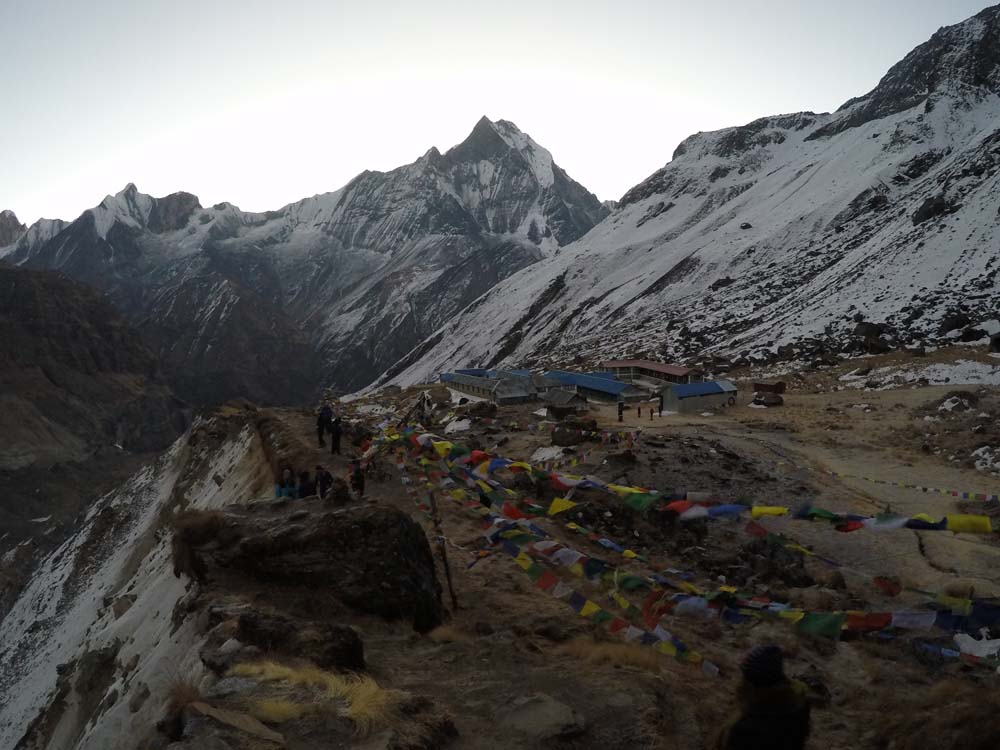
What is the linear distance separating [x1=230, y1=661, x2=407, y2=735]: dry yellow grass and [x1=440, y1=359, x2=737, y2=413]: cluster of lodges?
95.9ft

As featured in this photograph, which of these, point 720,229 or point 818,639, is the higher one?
point 720,229

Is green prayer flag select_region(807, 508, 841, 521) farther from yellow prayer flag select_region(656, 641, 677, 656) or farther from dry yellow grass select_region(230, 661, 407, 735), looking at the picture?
dry yellow grass select_region(230, 661, 407, 735)

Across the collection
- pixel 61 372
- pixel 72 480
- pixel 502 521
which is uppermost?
pixel 61 372

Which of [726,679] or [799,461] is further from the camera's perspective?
[799,461]

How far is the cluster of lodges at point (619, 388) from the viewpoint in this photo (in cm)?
3619

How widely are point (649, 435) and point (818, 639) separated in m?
14.6

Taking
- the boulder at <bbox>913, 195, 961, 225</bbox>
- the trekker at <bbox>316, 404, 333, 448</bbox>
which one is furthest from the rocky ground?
the boulder at <bbox>913, 195, 961, 225</bbox>

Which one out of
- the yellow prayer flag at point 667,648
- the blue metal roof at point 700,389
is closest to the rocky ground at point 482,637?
the yellow prayer flag at point 667,648

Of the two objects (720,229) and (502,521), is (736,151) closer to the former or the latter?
(720,229)

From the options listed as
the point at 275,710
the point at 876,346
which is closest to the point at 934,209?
the point at 876,346

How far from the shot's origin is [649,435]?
80.1 ft

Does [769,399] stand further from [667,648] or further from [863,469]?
[667,648]

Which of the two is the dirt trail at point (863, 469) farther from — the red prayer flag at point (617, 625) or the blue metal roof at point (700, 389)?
the red prayer flag at point (617, 625)

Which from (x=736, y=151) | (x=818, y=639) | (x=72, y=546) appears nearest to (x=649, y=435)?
(x=818, y=639)
